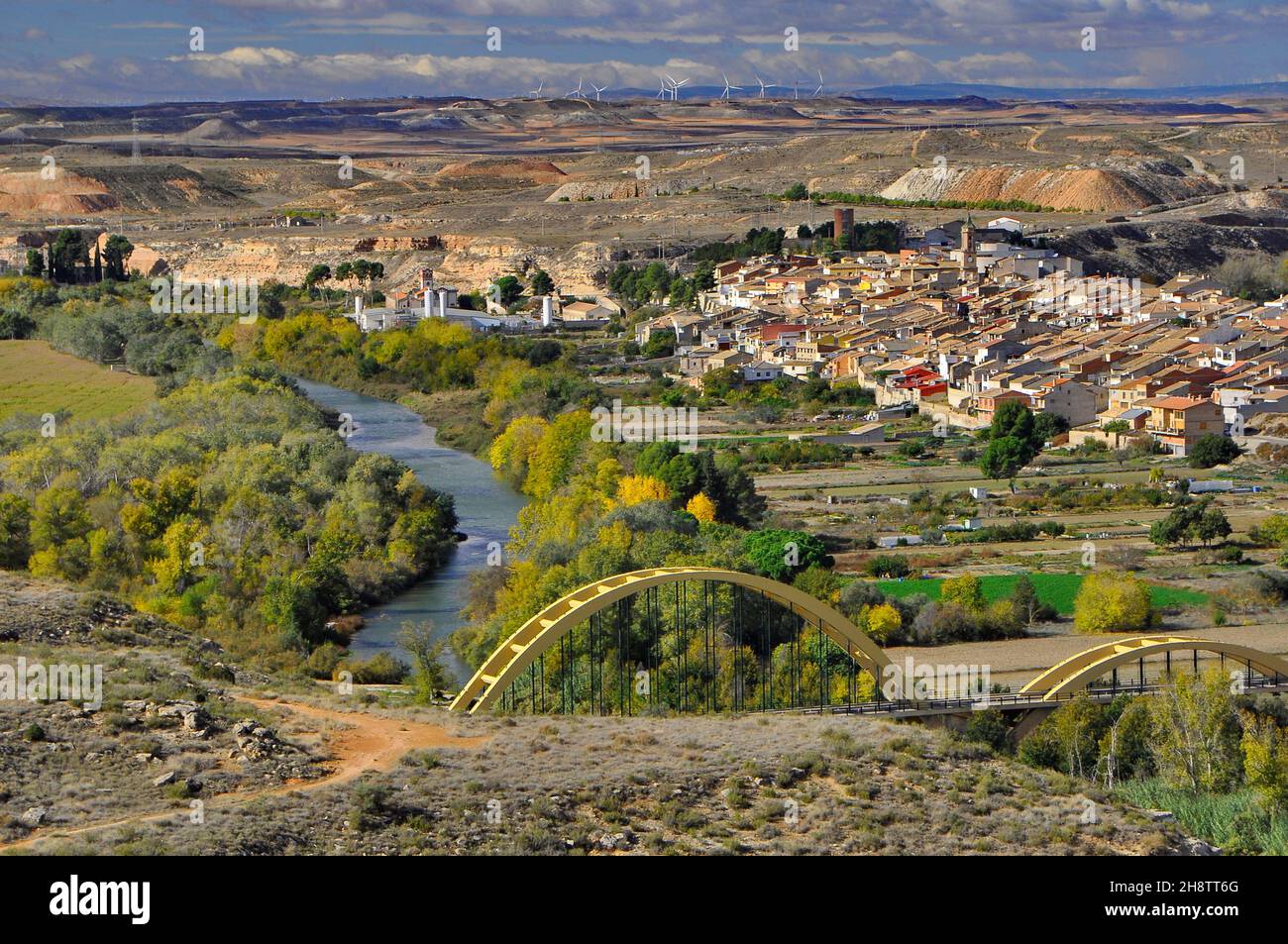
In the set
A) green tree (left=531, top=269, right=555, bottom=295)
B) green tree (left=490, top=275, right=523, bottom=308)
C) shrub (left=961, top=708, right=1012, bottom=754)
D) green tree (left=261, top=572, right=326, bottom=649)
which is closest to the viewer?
shrub (left=961, top=708, right=1012, bottom=754)

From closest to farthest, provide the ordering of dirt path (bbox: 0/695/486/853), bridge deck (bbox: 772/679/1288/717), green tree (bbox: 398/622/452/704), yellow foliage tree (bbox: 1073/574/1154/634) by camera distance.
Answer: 1. dirt path (bbox: 0/695/486/853)
2. bridge deck (bbox: 772/679/1288/717)
3. green tree (bbox: 398/622/452/704)
4. yellow foliage tree (bbox: 1073/574/1154/634)

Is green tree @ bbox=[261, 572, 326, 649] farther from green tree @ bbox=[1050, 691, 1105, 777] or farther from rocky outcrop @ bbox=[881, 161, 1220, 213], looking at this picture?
rocky outcrop @ bbox=[881, 161, 1220, 213]

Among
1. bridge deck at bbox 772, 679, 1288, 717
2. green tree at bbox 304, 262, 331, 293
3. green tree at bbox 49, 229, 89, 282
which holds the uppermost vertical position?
green tree at bbox 49, 229, 89, 282

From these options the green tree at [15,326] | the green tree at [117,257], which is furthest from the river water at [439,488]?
the green tree at [117,257]

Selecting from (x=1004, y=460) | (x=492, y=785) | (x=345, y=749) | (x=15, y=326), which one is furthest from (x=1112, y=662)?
(x=15, y=326)

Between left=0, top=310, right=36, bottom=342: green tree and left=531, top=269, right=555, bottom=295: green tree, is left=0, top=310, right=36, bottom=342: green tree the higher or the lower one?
the lower one
